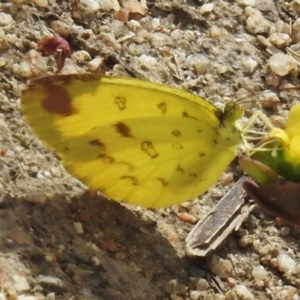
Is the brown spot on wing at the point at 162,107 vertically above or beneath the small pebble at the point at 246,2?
above

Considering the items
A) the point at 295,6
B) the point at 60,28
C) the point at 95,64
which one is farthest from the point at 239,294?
the point at 295,6

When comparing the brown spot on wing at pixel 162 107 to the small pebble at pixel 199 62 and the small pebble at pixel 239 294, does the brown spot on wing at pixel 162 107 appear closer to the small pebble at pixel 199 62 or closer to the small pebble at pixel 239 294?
the small pebble at pixel 239 294

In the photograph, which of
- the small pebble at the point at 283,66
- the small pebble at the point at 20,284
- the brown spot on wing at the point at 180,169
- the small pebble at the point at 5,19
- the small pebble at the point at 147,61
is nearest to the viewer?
the small pebble at the point at 20,284

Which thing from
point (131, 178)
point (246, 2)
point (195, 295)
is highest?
point (246, 2)

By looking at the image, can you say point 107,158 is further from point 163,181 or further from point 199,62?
point 199,62

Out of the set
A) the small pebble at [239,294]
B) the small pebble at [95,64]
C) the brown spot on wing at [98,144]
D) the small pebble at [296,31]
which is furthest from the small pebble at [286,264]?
the small pebble at [296,31]

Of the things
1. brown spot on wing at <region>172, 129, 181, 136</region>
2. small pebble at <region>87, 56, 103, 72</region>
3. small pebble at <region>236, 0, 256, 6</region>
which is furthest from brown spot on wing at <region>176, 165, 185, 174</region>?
small pebble at <region>236, 0, 256, 6</region>

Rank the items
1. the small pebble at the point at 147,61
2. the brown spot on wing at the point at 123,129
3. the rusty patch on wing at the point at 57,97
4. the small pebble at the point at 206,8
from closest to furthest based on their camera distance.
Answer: the rusty patch on wing at the point at 57,97 < the brown spot on wing at the point at 123,129 < the small pebble at the point at 147,61 < the small pebble at the point at 206,8

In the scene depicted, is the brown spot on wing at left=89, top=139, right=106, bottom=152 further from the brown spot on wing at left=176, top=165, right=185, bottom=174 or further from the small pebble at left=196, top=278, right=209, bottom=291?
the small pebble at left=196, top=278, right=209, bottom=291
